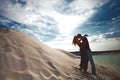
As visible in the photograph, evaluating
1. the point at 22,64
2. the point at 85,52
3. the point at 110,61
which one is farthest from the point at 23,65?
the point at 110,61

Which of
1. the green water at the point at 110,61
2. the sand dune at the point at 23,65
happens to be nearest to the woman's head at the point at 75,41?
the sand dune at the point at 23,65

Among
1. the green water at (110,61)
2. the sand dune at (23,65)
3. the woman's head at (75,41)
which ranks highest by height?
the woman's head at (75,41)

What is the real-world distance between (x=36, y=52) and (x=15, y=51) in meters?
0.86

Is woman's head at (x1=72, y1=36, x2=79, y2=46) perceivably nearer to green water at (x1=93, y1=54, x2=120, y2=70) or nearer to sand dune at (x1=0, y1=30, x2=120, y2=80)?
sand dune at (x1=0, y1=30, x2=120, y2=80)

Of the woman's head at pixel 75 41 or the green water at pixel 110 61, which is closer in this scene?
the woman's head at pixel 75 41

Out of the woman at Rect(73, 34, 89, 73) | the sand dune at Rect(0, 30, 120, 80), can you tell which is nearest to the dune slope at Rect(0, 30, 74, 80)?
the sand dune at Rect(0, 30, 120, 80)

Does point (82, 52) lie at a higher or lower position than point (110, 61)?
higher

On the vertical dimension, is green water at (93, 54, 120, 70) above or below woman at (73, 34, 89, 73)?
below

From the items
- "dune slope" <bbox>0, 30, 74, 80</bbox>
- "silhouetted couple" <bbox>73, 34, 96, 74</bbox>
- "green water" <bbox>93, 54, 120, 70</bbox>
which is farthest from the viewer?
"green water" <bbox>93, 54, 120, 70</bbox>

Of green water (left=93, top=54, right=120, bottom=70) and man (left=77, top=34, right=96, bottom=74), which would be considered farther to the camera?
green water (left=93, top=54, right=120, bottom=70)

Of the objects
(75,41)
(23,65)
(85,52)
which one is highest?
(75,41)

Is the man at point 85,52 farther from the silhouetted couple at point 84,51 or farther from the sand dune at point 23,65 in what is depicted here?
the sand dune at point 23,65

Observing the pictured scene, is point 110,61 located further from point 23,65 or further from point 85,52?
point 23,65

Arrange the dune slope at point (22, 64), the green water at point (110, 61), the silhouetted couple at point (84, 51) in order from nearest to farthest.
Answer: the dune slope at point (22, 64) → the silhouetted couple at point (84, 51) → the green water at point (110, 61)
